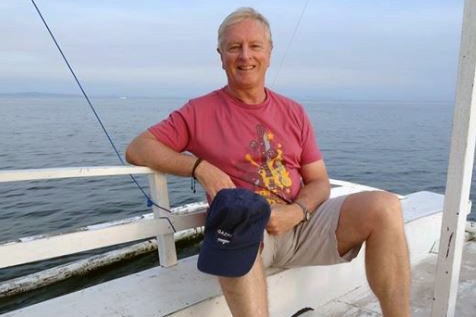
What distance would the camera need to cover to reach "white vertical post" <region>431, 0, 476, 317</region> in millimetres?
1663

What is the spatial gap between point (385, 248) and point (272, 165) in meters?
0.69

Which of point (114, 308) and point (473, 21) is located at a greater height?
point (473, 21)

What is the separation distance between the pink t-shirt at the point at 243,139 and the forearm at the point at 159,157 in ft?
0.18

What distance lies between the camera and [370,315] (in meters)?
2.50

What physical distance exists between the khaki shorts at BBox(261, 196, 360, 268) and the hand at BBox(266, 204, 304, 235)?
0.17ft

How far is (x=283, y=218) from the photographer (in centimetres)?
200

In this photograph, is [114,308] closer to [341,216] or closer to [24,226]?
[341,216]

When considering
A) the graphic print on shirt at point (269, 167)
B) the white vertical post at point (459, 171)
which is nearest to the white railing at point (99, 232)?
the graphic print on shirt at point (269, 167)

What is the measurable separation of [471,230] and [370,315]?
209cm

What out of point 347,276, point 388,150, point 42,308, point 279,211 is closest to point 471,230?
point 347,276

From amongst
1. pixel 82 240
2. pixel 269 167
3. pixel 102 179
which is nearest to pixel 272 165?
pixel 269 167

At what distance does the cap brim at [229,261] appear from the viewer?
1.65m

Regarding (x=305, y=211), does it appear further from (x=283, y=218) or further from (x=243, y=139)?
(x=243, y=139)

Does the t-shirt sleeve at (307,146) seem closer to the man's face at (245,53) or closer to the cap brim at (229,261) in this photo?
the man's face at (245,53)
